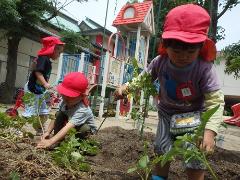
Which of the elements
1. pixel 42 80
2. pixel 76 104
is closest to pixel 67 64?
pixel 42 80

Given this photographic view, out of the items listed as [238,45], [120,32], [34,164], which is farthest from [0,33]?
[34,164]

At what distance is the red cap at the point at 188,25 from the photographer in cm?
194

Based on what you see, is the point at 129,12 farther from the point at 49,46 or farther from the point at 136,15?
the point at 49,46

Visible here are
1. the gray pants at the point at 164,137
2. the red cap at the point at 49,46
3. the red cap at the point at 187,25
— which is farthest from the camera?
the red cap at the point at 49,46

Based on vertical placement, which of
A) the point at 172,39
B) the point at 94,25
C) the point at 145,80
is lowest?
the point at 145,80

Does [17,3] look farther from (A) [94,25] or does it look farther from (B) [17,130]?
(A) [94,25]

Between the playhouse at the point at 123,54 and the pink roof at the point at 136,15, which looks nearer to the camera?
the playhouse at the point at 123,54

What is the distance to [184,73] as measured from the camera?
7.30ft

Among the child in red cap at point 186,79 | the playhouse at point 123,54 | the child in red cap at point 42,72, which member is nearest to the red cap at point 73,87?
the child in red cap at point 186,79

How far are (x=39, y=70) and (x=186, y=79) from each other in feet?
7.59

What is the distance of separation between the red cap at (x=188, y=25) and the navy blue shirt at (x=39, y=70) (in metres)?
2.40

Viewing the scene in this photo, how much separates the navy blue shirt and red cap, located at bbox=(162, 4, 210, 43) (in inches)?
94.3

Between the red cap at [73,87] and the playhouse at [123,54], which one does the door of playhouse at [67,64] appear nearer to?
the playhouse at [123,54]

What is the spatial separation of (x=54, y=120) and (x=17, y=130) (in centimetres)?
40
